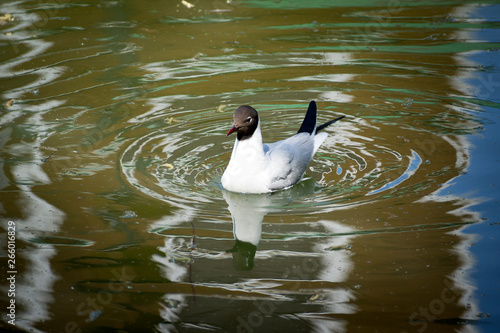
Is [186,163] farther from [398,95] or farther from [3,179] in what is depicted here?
[398,95]

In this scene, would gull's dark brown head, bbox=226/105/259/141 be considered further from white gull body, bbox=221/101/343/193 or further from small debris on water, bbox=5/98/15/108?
small debris on water, bbox=5/98/15/108

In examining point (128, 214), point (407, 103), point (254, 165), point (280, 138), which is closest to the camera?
point (128, 214)

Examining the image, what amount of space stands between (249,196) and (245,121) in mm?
687

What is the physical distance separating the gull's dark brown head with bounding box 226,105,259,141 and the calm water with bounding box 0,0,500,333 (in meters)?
0.58

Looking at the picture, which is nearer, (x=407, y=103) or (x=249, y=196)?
(x=249, y=196)

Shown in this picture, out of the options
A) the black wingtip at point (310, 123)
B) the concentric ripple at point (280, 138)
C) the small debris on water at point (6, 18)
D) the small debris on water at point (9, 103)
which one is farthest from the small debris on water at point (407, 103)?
the small debris on water at point (6, 18)

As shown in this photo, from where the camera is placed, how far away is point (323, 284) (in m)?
4.22

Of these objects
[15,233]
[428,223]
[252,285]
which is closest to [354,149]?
[428,223]

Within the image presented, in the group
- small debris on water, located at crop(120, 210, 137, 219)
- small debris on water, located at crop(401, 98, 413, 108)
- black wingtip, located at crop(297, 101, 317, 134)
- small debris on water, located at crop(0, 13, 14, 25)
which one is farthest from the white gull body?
small debris on water, located at crop(0, 13, 14, 25)

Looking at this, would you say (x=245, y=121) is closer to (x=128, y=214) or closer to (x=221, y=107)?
(x=128, y=214)

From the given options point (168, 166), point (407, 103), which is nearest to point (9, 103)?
point (168, 166)

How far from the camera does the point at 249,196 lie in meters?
5.55

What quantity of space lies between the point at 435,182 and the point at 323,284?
1.88 metres

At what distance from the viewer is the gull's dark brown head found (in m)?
5.38
